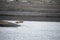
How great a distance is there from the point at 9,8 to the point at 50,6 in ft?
6.73

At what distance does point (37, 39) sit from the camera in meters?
2.87

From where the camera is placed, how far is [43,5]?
23.8 ft

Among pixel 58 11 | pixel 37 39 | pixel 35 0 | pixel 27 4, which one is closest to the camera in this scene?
pixel 37 39

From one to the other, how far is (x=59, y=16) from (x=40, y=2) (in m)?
1.75

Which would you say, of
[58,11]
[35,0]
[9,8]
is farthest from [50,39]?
[35,0]

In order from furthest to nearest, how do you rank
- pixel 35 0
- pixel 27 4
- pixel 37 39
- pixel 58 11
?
pixel 35 0 → pixel 27 4 → pixel 58 11 → pixel 37 39

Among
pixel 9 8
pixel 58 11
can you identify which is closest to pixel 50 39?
pixel 58 11

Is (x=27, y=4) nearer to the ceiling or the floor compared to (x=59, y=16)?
nearer to the ceiling

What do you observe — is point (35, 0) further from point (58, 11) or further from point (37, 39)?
point (37, 39)

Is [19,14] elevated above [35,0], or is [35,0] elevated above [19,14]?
[35,0]

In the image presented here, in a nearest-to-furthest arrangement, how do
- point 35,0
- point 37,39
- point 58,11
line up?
point 37,39 < point 58,11 < point 35,0

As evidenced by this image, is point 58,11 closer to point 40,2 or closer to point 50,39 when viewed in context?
point 40,2

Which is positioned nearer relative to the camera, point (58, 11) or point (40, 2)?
point (58, 11)

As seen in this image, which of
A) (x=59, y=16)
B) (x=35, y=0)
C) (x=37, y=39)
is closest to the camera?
(x=37, y=39)
